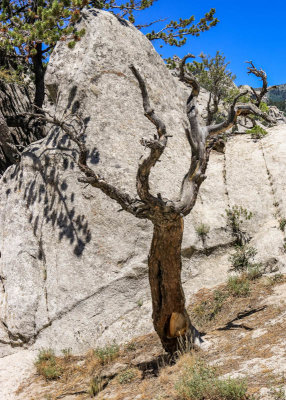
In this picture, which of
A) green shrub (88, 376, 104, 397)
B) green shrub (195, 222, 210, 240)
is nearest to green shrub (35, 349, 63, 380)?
green shrub (88, 376, 104, 397)

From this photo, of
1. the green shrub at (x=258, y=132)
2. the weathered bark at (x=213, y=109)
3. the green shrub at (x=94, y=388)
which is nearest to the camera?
the green shrub at (x=94, y=388)

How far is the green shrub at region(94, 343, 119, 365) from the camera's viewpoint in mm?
9297

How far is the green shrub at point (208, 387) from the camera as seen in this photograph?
5.56m

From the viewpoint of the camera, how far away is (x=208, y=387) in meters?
5.85

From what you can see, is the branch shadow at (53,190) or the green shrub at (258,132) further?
the green shrub at (258,132)

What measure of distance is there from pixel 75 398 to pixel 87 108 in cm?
891

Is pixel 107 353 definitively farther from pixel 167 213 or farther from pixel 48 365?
pixel 167 213

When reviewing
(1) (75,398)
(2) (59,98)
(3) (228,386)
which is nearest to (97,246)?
(1) (75,398)

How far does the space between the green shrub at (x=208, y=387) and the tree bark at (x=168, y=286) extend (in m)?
1.63

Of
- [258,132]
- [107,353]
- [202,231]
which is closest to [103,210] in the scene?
[202,231]

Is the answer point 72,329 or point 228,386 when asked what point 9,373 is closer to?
point 72,329

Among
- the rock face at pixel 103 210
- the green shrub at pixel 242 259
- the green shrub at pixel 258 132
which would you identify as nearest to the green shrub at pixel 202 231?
the rock face at pixel 103 210

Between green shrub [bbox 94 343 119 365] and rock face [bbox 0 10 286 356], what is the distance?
0.65 metres

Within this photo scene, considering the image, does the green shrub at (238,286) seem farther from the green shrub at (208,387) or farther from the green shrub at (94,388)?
the green shrub at (94,388)
